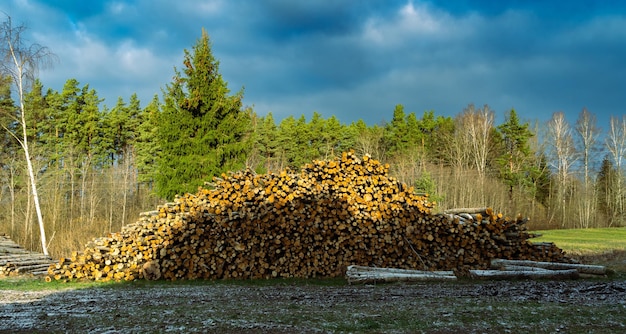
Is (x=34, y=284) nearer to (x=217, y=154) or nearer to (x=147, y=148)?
(x=217, y=154)

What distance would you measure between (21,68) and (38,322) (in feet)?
48.7

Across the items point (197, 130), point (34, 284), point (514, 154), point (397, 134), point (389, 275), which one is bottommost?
point (34, 284)

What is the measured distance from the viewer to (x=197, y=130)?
2045 cm

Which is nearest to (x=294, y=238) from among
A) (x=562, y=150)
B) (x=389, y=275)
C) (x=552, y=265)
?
(x=389, y=275)

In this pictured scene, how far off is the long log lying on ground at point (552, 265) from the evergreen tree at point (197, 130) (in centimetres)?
1211

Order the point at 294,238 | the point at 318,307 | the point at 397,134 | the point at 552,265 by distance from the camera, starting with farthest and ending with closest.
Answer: the point at 397,134 < the point at 294,238 < the point at 552,265 < the point at 318,307

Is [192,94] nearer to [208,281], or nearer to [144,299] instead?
[208,281]

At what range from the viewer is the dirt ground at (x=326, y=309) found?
5.27 m

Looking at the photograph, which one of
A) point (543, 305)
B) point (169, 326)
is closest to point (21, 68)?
point (169, 326)

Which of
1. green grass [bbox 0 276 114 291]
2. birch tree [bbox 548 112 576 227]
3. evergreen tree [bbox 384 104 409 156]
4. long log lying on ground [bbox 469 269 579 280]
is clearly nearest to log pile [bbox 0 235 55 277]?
green grass [bbox 0 276 114 291]

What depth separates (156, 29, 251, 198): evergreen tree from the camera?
19922 millimetres

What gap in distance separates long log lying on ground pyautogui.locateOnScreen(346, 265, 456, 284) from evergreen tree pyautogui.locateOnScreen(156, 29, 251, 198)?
11030 mm

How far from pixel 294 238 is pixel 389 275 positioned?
2.48 m

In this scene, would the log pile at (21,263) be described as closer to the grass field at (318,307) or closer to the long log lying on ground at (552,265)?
the grass field at (318,307)
